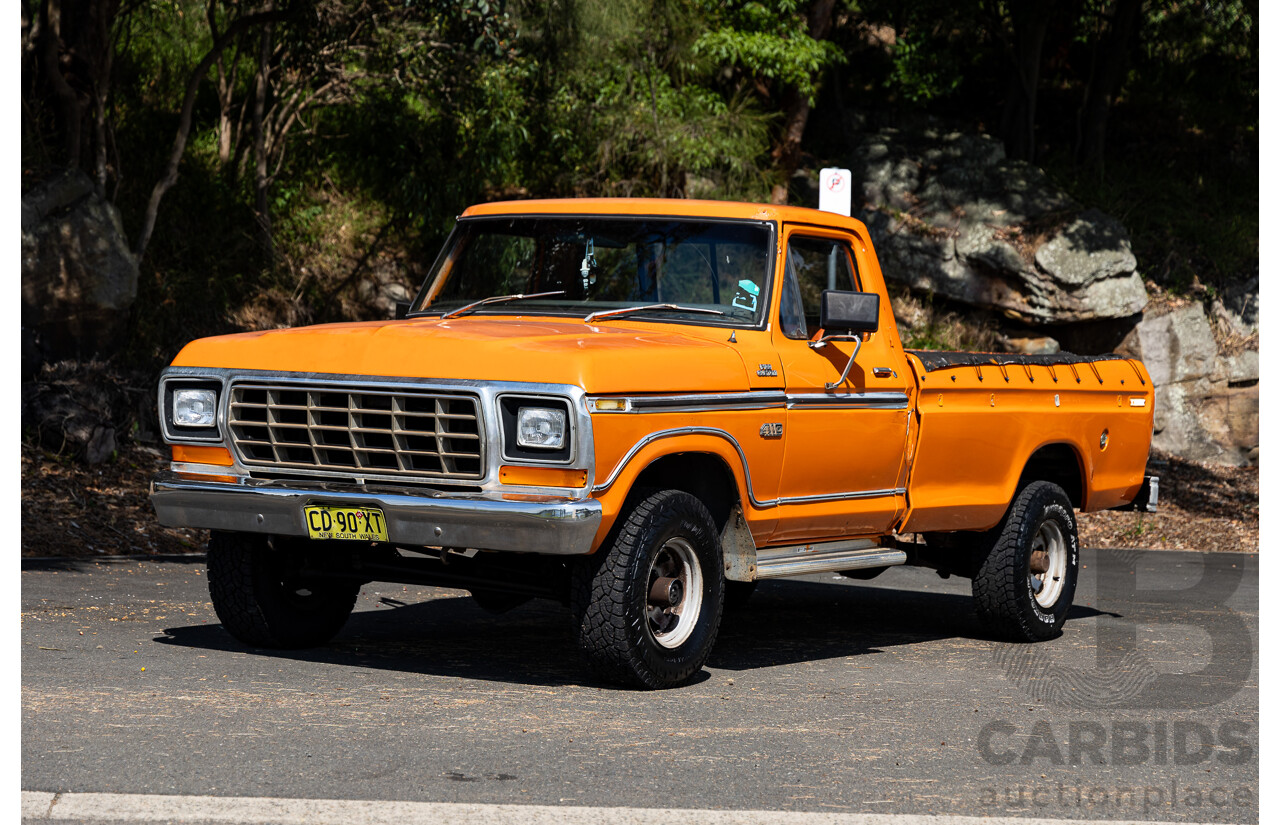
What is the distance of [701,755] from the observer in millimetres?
5543

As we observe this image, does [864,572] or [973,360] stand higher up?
[973,360]

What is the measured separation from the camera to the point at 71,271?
1478cm

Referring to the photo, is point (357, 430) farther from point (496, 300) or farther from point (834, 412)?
point (834, 412)

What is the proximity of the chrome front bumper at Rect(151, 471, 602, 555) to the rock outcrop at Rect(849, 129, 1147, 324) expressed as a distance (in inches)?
588

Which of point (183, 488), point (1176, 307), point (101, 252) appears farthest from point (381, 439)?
point (1176, 307)

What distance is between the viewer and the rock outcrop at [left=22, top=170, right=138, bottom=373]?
1466 cm

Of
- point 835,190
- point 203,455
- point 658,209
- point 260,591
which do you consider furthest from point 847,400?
point 835,190

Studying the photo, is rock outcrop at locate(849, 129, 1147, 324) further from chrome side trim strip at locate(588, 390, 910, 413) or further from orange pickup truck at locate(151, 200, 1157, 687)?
chrome side trim strip at locate(588, 390, 910, 413)

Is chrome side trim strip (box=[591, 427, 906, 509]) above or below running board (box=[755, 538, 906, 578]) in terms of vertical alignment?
above

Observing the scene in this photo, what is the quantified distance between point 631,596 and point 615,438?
69 cm

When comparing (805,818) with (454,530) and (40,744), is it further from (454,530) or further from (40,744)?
(40,744)

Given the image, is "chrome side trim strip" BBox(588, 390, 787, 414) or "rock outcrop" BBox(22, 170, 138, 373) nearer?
"chrome side trim strip" BBox(588, 390, 787, 414)

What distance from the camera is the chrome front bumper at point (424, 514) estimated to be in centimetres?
619

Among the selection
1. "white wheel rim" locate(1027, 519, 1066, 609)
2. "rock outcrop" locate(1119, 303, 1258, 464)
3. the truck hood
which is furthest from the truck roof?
"rock outcrop" locate(1119, 303, 1258, 464)
